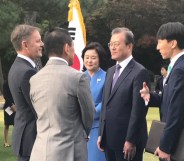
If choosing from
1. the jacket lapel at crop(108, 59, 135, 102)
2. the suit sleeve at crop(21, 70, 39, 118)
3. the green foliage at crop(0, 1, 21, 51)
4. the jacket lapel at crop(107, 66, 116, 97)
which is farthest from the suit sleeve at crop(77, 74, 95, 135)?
the green foliage at crop(0, 1, 21, 51)

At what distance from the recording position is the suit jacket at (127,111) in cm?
448

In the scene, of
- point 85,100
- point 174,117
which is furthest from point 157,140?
point 85,100

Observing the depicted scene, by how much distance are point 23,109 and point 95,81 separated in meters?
1.50

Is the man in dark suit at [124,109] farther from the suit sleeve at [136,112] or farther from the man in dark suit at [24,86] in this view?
the man in dark suit at [24,86]

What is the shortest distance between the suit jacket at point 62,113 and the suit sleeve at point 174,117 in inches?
24.8

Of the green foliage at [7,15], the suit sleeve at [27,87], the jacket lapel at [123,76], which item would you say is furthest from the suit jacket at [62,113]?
the green foliage at [7,15]

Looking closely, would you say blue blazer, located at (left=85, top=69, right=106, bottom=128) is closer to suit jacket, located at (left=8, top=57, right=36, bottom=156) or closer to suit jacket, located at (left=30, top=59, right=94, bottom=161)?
suit jacket, located at (left=8, top=57, right=36, bottom=156)

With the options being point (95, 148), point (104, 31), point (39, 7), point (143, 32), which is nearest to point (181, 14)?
point (143, 32)

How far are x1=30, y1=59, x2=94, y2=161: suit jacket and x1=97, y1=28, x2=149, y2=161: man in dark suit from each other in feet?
2.91

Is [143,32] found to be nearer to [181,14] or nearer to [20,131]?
[181,14]

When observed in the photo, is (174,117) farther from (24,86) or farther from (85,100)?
(24,86)

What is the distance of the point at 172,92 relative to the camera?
384 cm

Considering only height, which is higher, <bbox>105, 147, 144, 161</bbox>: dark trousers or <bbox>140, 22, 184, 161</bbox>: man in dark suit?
<bbox>140, 22, 184, 161</bbox>: man in dark suit

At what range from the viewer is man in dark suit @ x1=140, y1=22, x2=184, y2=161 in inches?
149
